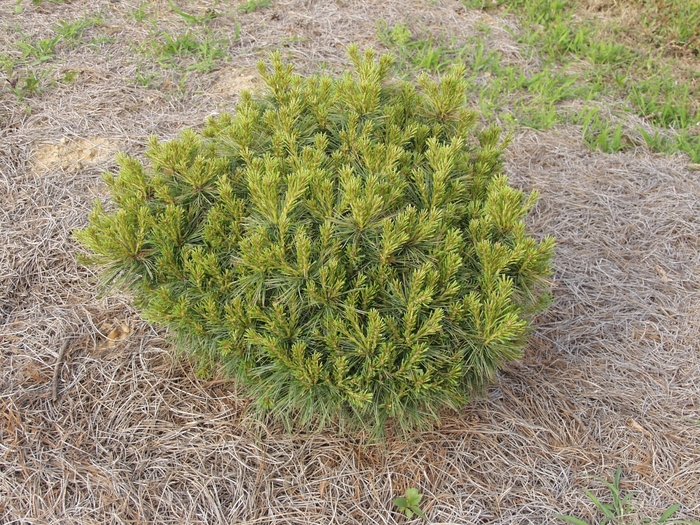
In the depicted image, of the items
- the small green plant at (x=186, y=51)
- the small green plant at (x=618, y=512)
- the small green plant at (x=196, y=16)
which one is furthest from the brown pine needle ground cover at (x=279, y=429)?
the small green plant at (x=196, y=16)

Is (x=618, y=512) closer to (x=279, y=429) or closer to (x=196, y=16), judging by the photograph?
(x=279, y=429)

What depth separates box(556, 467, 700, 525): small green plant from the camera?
6.75 feet

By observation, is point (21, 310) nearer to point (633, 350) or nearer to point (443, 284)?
point (443, 284)

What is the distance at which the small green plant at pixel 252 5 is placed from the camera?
4.30 meters

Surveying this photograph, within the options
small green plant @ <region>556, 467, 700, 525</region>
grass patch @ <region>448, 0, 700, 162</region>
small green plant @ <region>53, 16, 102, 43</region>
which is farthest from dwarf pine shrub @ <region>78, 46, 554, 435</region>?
small green plant @ <region>53, 16, 102, 43</region>

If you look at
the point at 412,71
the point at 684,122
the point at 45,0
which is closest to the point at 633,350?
the point at 684,122

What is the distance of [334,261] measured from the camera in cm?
171

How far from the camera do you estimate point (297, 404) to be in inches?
72.8

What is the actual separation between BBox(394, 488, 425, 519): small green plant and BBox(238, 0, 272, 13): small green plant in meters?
3.60

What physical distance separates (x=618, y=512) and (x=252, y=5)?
12.8 feet

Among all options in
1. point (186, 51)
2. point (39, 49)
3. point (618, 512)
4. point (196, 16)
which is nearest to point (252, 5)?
point (196, 16)

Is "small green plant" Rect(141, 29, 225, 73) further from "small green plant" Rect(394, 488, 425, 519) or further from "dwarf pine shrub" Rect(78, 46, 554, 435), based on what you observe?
"small green plant" Rect(394, 488, 425, 519)

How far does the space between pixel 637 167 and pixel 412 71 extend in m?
1.54

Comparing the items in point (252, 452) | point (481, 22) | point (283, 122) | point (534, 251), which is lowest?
point (252, 452)
